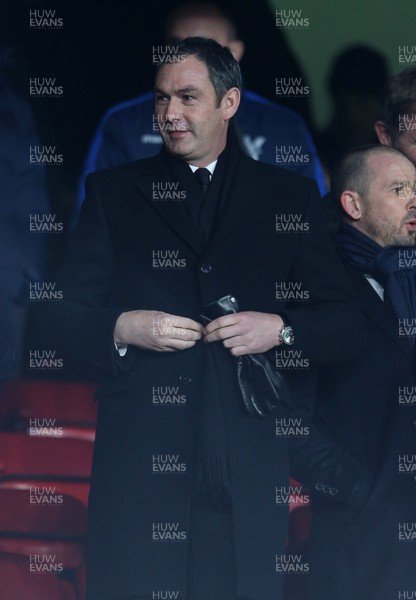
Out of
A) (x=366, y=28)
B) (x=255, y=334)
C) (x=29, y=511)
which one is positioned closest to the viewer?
(x=255, y=334)

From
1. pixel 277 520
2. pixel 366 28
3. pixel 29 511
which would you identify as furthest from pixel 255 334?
pixel 366 28

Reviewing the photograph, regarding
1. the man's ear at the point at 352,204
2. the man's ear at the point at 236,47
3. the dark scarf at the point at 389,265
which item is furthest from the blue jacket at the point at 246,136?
the dark scarf at the point at 389,265

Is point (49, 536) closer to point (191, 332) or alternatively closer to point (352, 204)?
point (191, 332)

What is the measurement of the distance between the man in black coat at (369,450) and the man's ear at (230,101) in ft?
1.77

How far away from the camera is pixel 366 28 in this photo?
202 inches

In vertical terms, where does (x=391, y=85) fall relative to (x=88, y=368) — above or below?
above

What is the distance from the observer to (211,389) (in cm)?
375

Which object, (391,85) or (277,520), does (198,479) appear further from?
(391,85)

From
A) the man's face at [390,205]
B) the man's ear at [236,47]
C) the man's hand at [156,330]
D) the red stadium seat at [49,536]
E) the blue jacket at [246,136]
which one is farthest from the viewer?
the blue jacket at [246,136]

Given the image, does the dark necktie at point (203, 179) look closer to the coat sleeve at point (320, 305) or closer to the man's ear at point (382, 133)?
the coat sleeve at point (320, 305)

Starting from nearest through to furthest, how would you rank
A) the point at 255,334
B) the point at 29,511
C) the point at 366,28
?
the point at 255,334 → the point at 29,511 → the point at 366,28

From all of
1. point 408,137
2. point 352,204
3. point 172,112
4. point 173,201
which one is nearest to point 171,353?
point 173,201

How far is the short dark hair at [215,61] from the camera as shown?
3865 mm

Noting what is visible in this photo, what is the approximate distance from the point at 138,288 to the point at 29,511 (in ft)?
2.99
